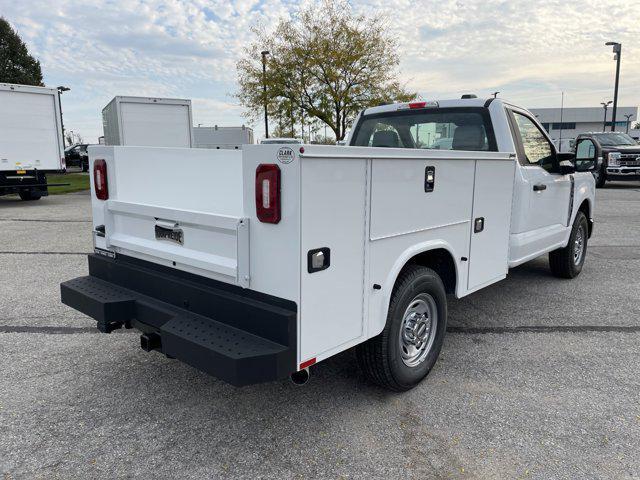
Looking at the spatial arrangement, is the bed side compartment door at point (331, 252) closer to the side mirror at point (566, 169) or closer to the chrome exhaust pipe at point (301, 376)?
the chrome exhaust pipe at point (301, 376)

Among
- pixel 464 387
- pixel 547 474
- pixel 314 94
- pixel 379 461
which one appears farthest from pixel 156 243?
pixel 314 94

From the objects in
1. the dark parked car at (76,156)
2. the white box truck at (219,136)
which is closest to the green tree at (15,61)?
the dark parked car at (76,156)

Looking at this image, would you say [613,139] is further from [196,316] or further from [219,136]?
[219,136]

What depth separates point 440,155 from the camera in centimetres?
319

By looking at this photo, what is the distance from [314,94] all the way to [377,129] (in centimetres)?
2093

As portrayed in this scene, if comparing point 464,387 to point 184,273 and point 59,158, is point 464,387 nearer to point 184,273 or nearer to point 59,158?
point 184,273

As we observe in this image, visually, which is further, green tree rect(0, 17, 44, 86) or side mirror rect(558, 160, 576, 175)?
green tree rect(0, 17, 44, 86)

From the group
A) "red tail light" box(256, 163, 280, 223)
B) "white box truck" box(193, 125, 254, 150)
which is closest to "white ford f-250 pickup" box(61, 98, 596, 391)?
"red tail light" box(256, 163, 280, 223)

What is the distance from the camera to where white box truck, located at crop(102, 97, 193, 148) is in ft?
52.0

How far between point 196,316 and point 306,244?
88cm

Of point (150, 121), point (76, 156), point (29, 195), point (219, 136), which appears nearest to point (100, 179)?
point (150, 121)

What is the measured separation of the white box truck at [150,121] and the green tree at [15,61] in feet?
78.8

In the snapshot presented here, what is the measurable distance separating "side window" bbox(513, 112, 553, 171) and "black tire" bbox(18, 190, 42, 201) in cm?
1503

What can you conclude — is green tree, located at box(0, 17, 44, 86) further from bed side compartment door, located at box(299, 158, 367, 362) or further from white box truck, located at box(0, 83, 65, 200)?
bed side compartment door, located at box(299, 158, 367, 362)
